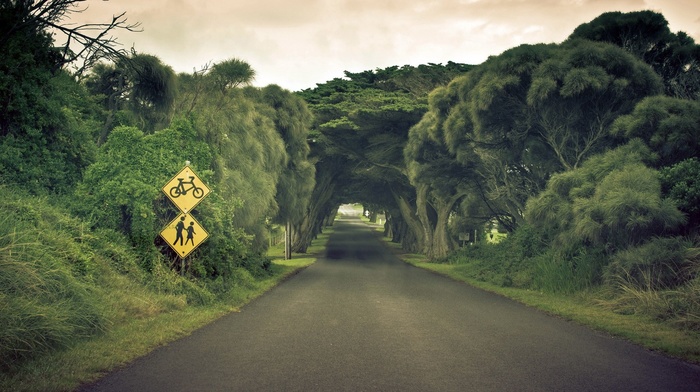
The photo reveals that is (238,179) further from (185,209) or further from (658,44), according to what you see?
(658,44)

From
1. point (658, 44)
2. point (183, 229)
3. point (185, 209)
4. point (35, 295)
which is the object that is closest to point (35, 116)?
point (185, 209)

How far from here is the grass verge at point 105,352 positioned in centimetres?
644

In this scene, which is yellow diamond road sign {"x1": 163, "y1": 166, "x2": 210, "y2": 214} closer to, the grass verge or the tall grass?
Result: the grass verge

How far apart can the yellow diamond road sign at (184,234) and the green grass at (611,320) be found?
8547 mm

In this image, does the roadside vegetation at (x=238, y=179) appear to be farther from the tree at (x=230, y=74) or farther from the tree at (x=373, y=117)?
the tree at (x=373, y=117)

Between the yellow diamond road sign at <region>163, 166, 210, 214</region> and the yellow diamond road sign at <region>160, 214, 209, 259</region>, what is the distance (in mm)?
282

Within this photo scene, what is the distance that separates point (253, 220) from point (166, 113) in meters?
5.43

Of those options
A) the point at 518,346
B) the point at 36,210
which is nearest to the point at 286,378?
the point at 518,346

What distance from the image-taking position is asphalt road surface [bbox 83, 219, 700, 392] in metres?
6.76

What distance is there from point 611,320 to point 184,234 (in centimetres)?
962

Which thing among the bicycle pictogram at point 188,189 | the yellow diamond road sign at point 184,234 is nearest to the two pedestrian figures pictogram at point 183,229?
the yellow diamond road sign at point 184,234

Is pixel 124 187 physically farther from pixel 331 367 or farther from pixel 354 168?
pixel 354 168

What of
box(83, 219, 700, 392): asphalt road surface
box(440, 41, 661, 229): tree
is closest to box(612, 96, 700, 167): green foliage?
box(440, 41, 661, 229): tree

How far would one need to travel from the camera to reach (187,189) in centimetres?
1385
